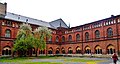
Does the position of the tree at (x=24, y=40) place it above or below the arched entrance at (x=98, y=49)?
above

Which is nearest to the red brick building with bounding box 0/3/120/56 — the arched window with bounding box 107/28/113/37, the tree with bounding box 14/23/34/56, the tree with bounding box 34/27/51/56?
the arched window with bounding box 107/28/113/37

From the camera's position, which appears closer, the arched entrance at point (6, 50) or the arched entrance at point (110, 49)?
the arched entrance at point (110, 49)

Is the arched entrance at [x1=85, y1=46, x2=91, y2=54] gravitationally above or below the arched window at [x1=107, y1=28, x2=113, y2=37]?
below

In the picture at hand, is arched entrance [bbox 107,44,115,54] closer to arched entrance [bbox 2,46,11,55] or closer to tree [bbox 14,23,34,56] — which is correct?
tree [bbox 14,23,34,56]

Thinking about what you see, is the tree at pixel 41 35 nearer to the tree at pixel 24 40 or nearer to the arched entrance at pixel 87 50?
the tree at pixel 24 40

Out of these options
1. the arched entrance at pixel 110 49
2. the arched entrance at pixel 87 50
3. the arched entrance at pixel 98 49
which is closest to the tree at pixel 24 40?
the arched entrance at pixel 87 50

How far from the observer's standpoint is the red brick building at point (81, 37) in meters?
41.1

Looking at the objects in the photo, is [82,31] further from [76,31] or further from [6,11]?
[6,11]

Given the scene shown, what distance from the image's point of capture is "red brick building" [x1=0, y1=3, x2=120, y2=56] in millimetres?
41125

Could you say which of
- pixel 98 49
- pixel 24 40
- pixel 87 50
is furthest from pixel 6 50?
pixel 98 49

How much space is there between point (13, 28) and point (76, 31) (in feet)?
67.4

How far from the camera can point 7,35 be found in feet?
143

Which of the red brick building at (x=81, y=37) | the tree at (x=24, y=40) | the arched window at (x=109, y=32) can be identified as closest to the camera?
the tree at (x=24, y=40)

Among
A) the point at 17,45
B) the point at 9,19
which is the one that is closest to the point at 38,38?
the point at 17,45
